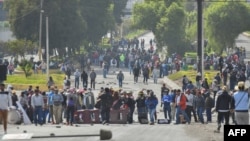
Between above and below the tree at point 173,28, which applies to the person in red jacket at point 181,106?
below

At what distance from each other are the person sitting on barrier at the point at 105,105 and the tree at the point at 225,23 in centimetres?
4592

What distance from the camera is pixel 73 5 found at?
8744cm

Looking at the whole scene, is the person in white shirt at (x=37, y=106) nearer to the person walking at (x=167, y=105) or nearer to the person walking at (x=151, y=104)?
the person walking at (x=151, y=104)

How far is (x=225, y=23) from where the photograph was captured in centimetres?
8488

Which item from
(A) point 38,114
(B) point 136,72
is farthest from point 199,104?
(B) point 136,72

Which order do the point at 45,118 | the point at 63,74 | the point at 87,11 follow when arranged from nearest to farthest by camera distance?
1. the point at 45,118
2. the point at 63,74
3. the point at 87,11

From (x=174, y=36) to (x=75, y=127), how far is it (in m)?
52.9

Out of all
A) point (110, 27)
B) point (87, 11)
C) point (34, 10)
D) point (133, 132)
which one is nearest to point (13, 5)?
point (34, 10)

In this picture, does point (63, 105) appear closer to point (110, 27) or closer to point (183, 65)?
point (183, 65)

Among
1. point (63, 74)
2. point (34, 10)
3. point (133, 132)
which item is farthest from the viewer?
point (34, 10)

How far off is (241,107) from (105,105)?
1071cm

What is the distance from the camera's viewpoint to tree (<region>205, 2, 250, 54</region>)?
8394cm

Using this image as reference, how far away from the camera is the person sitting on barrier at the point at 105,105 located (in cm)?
3795

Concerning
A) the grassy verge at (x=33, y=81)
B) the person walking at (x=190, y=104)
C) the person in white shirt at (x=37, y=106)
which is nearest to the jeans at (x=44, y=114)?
the person in white shirt at (x=37, y=106)
